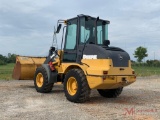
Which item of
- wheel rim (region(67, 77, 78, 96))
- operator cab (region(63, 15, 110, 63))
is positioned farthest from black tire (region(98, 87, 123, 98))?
operator cab (region(63, 15, 110, 63))

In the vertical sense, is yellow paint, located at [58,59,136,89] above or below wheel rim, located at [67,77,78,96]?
above

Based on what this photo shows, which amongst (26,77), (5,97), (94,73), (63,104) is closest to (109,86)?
(94,73)

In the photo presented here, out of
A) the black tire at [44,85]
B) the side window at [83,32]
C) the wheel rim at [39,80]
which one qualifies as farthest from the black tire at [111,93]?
the wheel rim at [39,80]

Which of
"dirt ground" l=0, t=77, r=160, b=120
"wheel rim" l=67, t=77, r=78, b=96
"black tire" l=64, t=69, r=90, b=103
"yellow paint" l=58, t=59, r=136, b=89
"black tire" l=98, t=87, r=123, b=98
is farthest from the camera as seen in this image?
"black tire" l=98, t=87, r=123, b=98

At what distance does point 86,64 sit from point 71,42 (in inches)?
49.8

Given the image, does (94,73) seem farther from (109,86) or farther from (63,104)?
(63,104)

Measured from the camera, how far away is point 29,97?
9781 millimetres

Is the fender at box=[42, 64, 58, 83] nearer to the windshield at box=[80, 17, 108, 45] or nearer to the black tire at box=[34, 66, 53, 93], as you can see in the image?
the black tire at box=[34, 66, 53, 93]

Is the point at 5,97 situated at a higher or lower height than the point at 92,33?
lower

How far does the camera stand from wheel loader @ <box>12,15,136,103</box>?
8.58 meters

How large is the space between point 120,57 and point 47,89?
11.1 feet

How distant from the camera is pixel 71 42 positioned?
32.3ft

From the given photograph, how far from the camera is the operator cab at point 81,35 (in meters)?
9.45

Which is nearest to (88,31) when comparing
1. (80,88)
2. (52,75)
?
(80,88)
